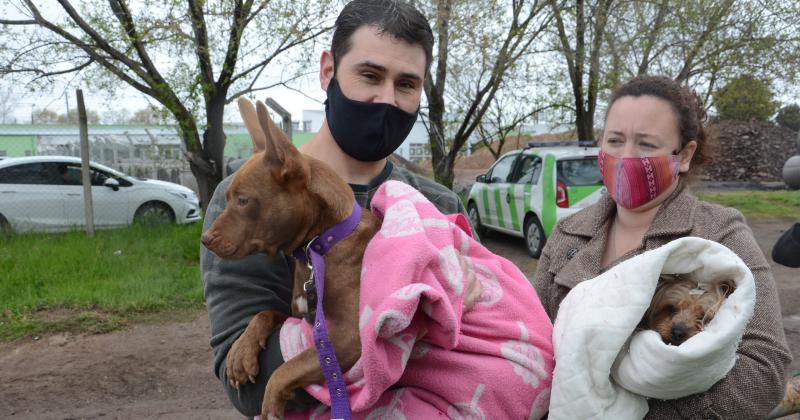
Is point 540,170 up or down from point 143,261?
up

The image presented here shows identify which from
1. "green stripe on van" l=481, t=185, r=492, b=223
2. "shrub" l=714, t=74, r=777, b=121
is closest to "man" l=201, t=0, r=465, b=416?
"green stripe on van" l=481, t=185, r=492, b=223

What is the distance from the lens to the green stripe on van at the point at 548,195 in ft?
32.4

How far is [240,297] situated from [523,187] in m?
9.27

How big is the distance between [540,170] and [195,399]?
23.1ft

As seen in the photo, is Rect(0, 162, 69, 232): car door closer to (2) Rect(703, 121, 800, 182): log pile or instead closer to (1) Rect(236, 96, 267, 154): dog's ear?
(1) Rect(236, 96, 267, 154): dog's ear

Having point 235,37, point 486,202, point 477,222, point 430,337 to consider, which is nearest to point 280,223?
point 430,337

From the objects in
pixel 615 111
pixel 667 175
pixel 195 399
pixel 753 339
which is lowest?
pixel 195 399

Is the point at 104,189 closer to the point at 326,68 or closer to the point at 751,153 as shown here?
the point at 326,68

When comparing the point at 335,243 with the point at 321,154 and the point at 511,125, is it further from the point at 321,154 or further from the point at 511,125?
the point at 511,125

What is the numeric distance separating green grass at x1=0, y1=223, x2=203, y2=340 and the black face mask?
17.6 ft

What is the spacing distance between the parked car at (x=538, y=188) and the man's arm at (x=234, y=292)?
24.0 ft

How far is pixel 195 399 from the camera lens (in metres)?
→ 4.99

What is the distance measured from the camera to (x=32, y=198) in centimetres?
1196

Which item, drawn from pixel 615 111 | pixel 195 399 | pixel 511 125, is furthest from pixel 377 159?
pixel 511 125
